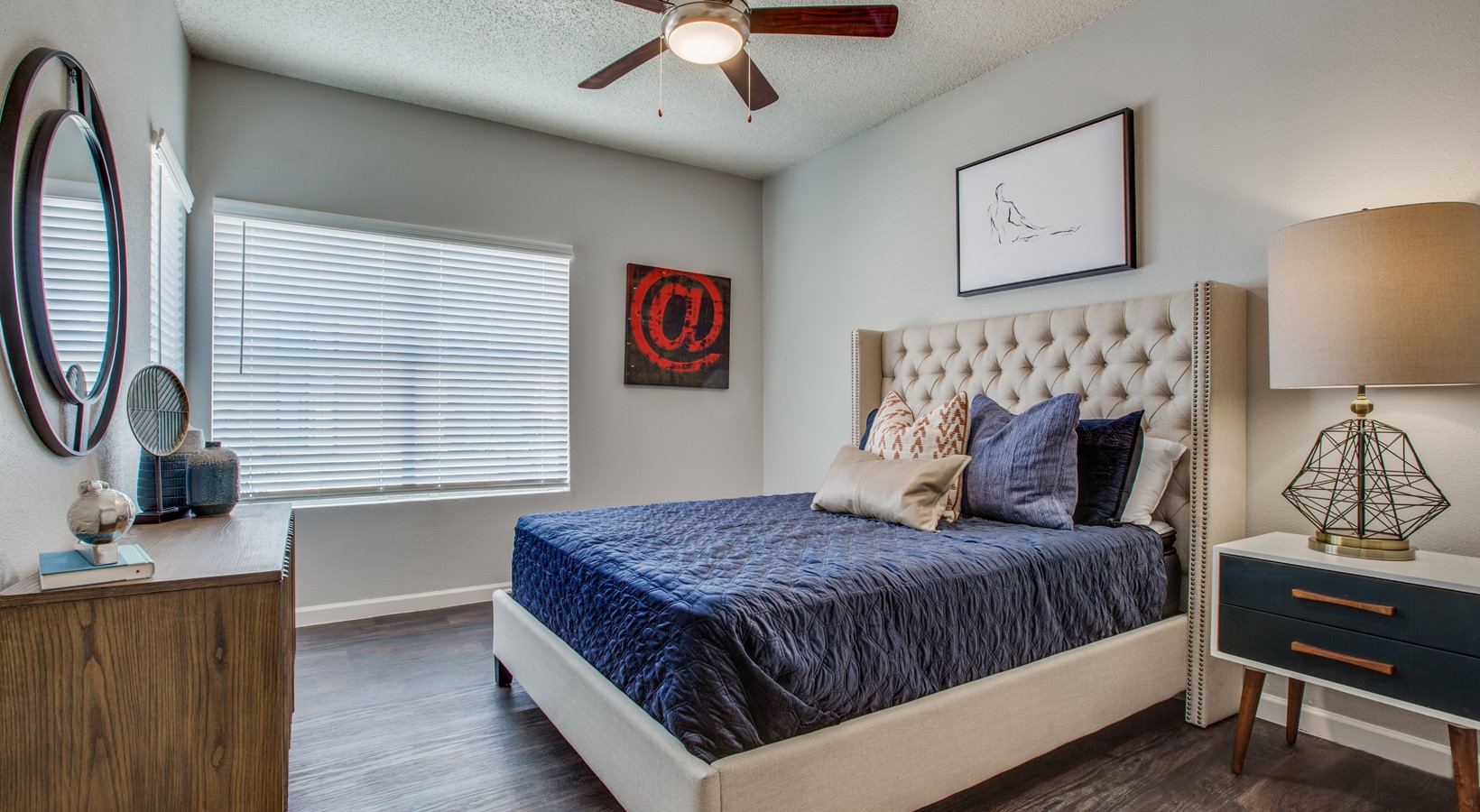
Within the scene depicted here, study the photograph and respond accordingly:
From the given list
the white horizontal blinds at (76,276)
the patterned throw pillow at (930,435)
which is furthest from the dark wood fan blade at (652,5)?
the patterned throw pillow at (930,435)

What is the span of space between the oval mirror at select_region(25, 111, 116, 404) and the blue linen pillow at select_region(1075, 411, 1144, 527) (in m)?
2.74

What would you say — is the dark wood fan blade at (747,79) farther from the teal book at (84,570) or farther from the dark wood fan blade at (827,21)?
the teal book at (84,570)

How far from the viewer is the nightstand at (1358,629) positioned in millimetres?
1545

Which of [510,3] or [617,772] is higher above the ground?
[510,3]

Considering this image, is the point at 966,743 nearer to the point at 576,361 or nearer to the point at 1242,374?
the point at 1242,374

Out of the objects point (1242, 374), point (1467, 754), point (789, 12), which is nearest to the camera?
point (1467, 754)

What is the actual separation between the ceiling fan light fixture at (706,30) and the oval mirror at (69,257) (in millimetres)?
1441

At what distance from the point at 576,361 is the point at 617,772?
2770 millimetres

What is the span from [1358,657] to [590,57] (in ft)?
10.9

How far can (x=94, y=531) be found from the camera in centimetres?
130

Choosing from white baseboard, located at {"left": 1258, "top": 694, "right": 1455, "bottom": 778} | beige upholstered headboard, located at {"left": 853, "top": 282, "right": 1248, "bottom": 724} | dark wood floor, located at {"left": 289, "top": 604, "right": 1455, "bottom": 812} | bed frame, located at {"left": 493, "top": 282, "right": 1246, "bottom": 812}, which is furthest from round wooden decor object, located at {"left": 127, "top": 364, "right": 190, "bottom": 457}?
white baseboard, located at {"left": 1258, "top": 694, "right": 1455, "bottom": 778}

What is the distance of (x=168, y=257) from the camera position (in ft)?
8.59

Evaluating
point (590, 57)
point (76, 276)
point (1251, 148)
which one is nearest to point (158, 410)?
point (76, 276)

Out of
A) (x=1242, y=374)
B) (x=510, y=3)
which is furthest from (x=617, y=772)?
(x=510, y=3)
